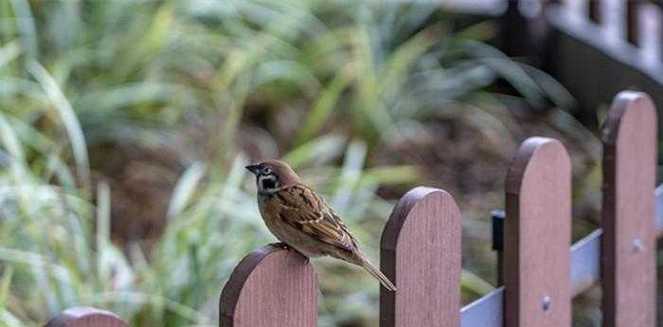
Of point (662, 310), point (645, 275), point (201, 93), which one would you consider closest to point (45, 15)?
point (201, 93)

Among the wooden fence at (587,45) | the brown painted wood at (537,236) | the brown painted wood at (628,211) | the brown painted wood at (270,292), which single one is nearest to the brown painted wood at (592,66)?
the wooden fence at (587,45)

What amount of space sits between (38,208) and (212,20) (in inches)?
58.9

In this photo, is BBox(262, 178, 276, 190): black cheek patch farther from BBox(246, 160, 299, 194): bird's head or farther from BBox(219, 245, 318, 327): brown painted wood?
BBox(219, 245, 318, 327): brown painted wood

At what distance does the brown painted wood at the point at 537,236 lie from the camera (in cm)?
211

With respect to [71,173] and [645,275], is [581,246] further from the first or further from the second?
[71,173]

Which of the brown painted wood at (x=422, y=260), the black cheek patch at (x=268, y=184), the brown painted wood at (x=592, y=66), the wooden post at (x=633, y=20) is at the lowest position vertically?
the brown painted wood at (x=592, y=66)

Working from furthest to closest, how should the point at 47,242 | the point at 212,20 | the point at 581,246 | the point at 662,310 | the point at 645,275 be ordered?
the point at 212,20 < the point at 662,310 < the point at 47,242 < the point at 645,275 < the point at 581,246

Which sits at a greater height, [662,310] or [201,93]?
[201,93]

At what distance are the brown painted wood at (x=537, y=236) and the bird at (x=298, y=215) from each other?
27 centimetres

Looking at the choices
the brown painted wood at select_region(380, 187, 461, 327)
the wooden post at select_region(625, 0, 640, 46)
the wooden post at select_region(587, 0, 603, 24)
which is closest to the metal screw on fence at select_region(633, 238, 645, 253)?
the brown painted wood at select_region(380, 187, 461, 327)

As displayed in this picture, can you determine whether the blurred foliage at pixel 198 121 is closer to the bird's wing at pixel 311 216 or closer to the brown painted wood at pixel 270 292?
the bird's wing at pixel 311 216

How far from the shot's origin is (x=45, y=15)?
4.37 m

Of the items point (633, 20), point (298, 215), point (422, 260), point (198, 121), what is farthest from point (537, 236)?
point (633, 20)

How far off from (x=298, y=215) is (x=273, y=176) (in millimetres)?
71
